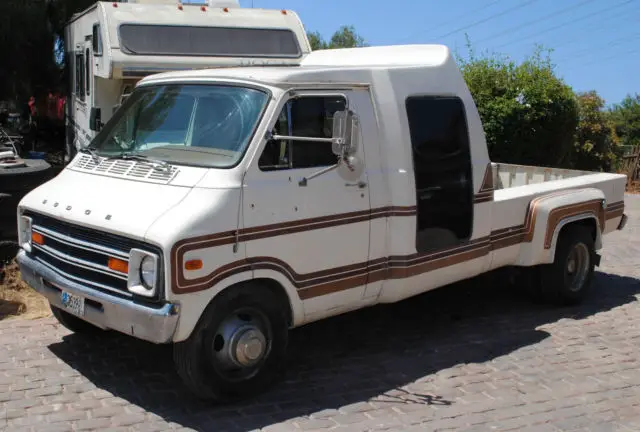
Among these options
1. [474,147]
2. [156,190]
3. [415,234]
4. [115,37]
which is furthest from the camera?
[115,37]

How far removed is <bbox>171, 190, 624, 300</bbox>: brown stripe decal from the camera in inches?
177

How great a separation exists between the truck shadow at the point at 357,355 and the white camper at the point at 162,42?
11.4 feet

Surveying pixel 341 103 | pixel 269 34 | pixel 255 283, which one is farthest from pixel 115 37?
pixel 255 283

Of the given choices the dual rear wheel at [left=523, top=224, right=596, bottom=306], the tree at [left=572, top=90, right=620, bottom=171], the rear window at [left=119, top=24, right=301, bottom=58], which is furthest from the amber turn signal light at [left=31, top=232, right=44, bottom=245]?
the tree at [left=572, top=90, right=620, bottom=171]

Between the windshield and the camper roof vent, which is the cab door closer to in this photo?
the windshield

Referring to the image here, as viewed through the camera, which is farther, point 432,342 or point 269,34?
point 269,34

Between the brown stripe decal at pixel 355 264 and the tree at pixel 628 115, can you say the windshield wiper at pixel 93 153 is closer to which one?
the brown stripe decal at pixel 355 264

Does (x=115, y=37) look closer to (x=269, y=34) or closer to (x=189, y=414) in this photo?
(x=269, y=34)

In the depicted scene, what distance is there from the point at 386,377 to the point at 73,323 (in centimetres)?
250

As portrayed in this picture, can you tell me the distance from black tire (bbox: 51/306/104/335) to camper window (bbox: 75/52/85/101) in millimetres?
5698

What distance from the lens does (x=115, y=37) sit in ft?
30.3

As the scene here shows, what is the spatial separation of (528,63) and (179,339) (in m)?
11.6

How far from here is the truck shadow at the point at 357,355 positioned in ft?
16.2

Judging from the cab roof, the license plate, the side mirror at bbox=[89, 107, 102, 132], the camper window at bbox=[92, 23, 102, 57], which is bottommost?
the license plate
